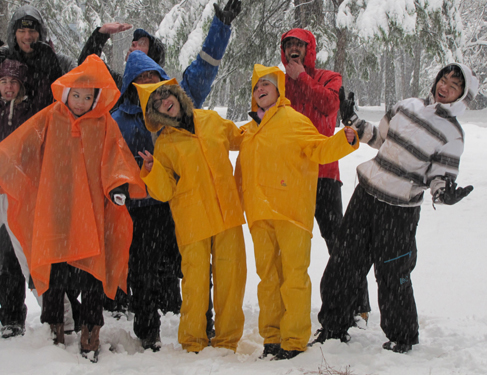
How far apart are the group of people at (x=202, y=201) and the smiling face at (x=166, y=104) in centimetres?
1

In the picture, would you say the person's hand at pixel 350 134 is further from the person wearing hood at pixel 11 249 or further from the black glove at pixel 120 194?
the person wearing hood at pixel 11 249

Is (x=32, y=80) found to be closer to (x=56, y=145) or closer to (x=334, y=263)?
(x=56, y=145)

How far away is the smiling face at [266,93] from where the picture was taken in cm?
336

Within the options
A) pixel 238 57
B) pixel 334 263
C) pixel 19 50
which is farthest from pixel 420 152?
pixel 238 57

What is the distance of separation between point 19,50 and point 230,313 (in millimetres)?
2811

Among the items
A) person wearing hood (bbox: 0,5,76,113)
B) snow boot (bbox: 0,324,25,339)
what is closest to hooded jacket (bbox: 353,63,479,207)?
person wearing hood (bbox: 0,5,76,113)

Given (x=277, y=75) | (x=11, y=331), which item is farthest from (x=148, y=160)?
(x=11, y=331)

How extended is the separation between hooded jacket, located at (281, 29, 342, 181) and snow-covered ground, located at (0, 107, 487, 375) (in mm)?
1476

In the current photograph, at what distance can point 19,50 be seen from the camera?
12.3ft

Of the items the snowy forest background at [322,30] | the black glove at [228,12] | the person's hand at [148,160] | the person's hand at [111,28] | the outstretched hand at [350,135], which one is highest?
the snowy forest background at [322,30]

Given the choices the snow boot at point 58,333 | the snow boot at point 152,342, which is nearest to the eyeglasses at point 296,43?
the snow boot at point 152,342

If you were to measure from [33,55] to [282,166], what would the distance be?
2.30m

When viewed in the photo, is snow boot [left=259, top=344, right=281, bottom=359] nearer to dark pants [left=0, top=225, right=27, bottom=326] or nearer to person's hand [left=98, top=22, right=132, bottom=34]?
dark pants [left=0, top=225, right=27, bottom=326]

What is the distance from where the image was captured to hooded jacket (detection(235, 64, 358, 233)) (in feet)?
10.4
